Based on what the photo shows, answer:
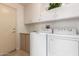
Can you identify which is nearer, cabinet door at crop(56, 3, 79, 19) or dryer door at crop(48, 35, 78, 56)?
dryer door at crop(48, 35, 78, 56)

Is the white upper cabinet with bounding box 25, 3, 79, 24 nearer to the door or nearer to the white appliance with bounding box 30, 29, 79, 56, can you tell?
the white appliance with bounding box 30, 29, 79, 56

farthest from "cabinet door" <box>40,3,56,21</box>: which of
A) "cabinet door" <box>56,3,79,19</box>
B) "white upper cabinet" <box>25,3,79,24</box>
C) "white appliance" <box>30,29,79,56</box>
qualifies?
"white appliance" <box>30,29,79,56</box>

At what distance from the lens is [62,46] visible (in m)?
1.47

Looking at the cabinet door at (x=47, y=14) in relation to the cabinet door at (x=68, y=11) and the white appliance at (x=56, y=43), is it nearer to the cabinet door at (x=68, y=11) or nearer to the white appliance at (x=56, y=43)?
the cabinet door at (x=68, y=11)

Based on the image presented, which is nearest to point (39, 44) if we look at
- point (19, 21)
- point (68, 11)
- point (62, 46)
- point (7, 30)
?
point (62, 46)

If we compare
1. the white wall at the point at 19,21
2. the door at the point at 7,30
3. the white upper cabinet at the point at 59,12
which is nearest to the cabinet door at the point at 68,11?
the white upper cabinet at the point at 59,12

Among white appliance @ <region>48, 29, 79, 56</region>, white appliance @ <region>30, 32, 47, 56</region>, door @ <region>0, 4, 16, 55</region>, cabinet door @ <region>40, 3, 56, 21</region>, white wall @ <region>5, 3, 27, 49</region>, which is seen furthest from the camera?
white wall @ <region>5, 3, 27, 49</region>

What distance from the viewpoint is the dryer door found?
128 cm

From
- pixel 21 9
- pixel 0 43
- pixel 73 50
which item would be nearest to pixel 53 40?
pixel 73 50

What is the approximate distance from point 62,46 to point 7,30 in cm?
207

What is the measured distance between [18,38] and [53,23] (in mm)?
1788

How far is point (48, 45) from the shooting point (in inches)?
71.1

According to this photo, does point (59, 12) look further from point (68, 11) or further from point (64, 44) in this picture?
point (64, 44)

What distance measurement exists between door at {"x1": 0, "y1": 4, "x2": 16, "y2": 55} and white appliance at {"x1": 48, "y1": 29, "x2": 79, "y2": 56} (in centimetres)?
166
